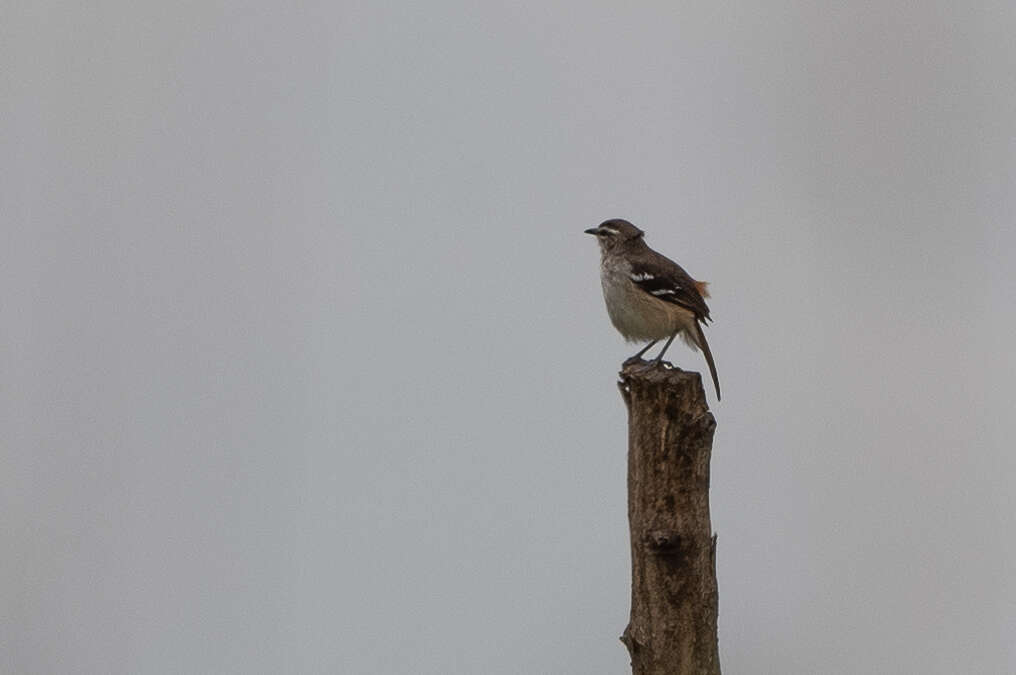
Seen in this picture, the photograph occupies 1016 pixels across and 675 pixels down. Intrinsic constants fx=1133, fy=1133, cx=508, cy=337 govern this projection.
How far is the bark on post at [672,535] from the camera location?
6.84m

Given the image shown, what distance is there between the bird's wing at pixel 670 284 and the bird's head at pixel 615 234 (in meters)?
0.70

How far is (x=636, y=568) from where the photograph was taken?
275 inches

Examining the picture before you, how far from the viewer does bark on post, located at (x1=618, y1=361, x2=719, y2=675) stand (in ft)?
22.4

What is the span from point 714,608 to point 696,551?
1.39 feet

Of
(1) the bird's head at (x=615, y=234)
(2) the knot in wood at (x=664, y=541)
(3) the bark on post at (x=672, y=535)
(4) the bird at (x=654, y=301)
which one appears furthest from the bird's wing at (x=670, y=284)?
(2) the knot in wood at (x=664, y=541)

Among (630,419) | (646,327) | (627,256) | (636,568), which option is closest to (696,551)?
(636,568)

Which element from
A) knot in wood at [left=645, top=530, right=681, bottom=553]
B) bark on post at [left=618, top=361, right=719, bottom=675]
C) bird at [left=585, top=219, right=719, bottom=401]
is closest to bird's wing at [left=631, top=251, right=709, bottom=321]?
bird at [left=585, top=219, right=719, bottom=401]

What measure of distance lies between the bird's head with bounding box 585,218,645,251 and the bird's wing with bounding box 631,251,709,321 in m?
0.70

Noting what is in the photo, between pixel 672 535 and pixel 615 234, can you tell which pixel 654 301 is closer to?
pixel 615 234

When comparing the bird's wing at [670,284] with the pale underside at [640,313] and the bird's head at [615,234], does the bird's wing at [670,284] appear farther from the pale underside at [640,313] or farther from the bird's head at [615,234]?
the bird's head at [615,234]

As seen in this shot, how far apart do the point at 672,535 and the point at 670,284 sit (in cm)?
403

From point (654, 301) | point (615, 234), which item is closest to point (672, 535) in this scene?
point (654, 301)

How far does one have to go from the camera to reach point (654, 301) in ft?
34.1

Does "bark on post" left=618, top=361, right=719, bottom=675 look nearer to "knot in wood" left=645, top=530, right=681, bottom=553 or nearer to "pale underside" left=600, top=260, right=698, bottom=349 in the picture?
"knot in wood" left=645, top=530, right=681, bottom=553
